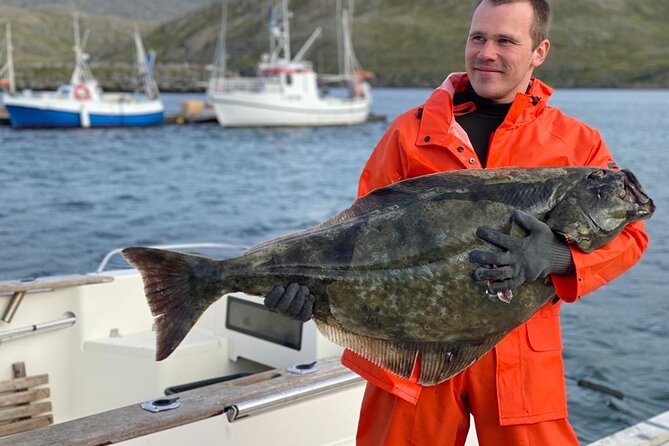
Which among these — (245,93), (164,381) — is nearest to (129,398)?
(164,381)

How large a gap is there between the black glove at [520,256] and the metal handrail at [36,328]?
4.14 meters

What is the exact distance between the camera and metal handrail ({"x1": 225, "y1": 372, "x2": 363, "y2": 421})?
4.58m

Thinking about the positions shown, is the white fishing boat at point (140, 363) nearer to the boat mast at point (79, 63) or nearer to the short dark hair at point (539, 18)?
the short dark hair at point (539, 18)

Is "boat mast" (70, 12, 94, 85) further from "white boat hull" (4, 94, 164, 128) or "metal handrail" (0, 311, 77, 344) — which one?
"metal handrail" (0, 311, 77, 344)

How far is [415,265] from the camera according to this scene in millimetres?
3309

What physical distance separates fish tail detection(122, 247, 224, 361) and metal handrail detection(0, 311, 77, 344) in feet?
10.5

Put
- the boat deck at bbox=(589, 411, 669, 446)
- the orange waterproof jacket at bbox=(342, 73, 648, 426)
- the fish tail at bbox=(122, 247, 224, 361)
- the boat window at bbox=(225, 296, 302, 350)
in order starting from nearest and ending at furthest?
the fish tail at bbox=(122, 247, 224, 361) → the orange waterproof jacket at bbox=(342, 73, 648, 426) → the boat deck at bbox=(589, 411, 669, 446) → the boat window at bbox=(225, 296, 302, 350)

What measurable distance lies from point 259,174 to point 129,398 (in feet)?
98.0

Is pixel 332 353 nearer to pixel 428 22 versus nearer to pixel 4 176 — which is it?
pixel 4 176

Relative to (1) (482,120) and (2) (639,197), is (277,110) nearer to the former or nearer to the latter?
(1) (482,120)

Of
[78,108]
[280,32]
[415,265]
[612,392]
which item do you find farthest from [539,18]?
[78,108]

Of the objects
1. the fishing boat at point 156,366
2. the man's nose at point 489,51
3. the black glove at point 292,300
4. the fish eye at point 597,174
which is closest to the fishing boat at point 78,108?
the fishing boat at point 156,366

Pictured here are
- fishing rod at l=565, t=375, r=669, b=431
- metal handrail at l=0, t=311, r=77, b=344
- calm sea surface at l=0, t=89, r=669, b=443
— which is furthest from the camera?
calm sea surface at l=0, t=89, r=669, b=443

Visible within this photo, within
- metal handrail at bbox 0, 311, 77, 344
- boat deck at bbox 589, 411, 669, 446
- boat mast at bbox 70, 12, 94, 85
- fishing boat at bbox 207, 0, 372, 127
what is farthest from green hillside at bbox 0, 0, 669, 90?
boat deck at bbox 589, 411, 669, 446
